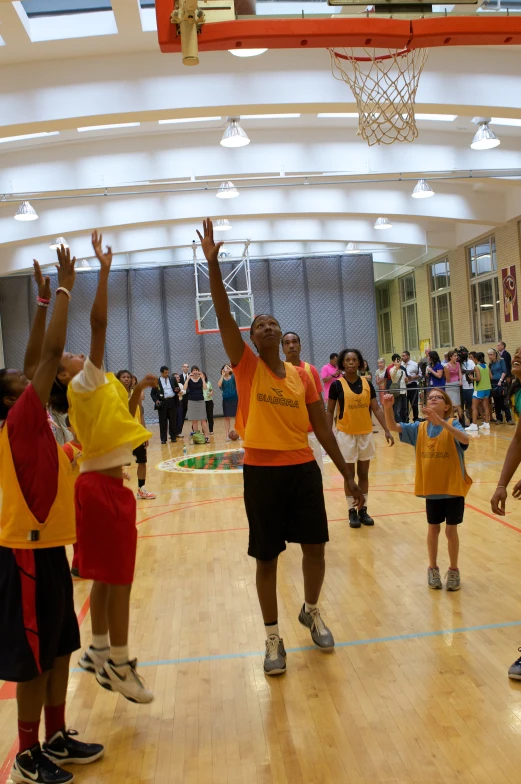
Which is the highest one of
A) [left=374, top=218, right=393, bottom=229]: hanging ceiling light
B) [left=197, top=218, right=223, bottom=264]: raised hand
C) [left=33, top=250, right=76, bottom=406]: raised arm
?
[left=374, top=218, right=393, bottom=229]: hanging ceiling light

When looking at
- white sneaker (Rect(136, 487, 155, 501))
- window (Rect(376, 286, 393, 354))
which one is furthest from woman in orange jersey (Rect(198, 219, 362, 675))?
window (Rect(376, 286, 393, 354))

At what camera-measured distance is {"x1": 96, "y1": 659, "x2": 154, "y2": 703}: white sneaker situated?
10.3 ft

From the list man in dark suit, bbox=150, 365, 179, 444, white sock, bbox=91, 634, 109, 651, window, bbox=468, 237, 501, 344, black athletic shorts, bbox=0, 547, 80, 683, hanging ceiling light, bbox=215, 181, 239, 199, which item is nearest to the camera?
black athletic shorts, bbox=0, 547, 80, 683

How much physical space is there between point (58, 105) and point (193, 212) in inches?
282

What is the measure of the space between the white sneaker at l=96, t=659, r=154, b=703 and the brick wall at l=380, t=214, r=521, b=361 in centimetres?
1519

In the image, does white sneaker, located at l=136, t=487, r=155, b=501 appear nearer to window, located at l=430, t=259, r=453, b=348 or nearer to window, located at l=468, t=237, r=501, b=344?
window, located at l=468, t=237, r=501, b=344

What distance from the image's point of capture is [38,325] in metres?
2.96

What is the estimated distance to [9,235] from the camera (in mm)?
16391

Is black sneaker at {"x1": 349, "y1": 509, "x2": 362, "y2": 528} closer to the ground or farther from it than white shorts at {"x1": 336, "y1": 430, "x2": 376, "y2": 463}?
closer to the ground

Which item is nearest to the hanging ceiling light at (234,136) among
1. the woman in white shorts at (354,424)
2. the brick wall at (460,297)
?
the woman in white shorts at (354,424)

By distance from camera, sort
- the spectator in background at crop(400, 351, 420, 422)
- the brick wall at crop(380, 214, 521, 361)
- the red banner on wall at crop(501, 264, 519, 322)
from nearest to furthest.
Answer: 1. the spectator in background at crop(400, 351, 420, 422)
2. the red banner on wall at crop(501, 264, 519, 322)
3. the brick wall at crop(380, 214, 521, 361)

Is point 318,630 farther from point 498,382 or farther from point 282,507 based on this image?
point 498,382

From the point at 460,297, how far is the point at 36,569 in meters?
19.0

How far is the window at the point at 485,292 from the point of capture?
18234mm
